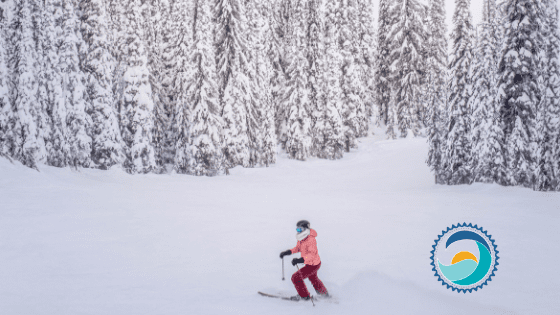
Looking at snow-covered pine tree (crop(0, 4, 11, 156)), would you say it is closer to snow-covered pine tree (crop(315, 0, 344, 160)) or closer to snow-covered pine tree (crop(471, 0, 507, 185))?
snow-covered pine tree (crop(471, 0, 507, 185))

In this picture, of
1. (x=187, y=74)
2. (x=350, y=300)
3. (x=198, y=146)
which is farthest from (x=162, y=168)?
(x=350, y=300)

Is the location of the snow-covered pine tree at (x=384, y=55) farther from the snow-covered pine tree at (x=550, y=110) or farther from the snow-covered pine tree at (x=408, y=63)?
the snow-covered pine tree at (x=550, y=110)

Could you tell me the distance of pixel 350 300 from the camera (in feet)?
26.1

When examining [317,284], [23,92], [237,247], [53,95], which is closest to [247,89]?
[53,95]

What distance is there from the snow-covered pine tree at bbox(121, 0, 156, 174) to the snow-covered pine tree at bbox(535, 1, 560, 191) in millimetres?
22509

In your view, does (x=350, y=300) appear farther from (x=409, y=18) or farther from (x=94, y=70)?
(x=409, y=18)

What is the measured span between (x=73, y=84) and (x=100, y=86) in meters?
1.77

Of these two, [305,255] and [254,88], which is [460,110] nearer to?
[254,88]

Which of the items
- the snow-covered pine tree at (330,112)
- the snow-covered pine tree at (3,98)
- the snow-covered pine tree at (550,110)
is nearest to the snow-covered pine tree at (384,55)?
the snow-covered pine tree at (330,112)

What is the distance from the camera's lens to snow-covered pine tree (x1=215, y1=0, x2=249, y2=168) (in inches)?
1256

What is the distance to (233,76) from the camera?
3225 cm

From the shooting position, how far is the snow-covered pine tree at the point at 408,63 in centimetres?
4197

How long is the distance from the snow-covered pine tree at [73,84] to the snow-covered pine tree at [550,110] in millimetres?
24914

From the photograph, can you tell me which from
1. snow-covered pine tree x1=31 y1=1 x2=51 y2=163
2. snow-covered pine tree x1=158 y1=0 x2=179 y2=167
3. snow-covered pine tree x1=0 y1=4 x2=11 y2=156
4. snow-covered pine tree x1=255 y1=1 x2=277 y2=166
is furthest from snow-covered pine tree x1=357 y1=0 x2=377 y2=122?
snow-covered pine tree x1=0 y1=4 x2=11 y2=156
